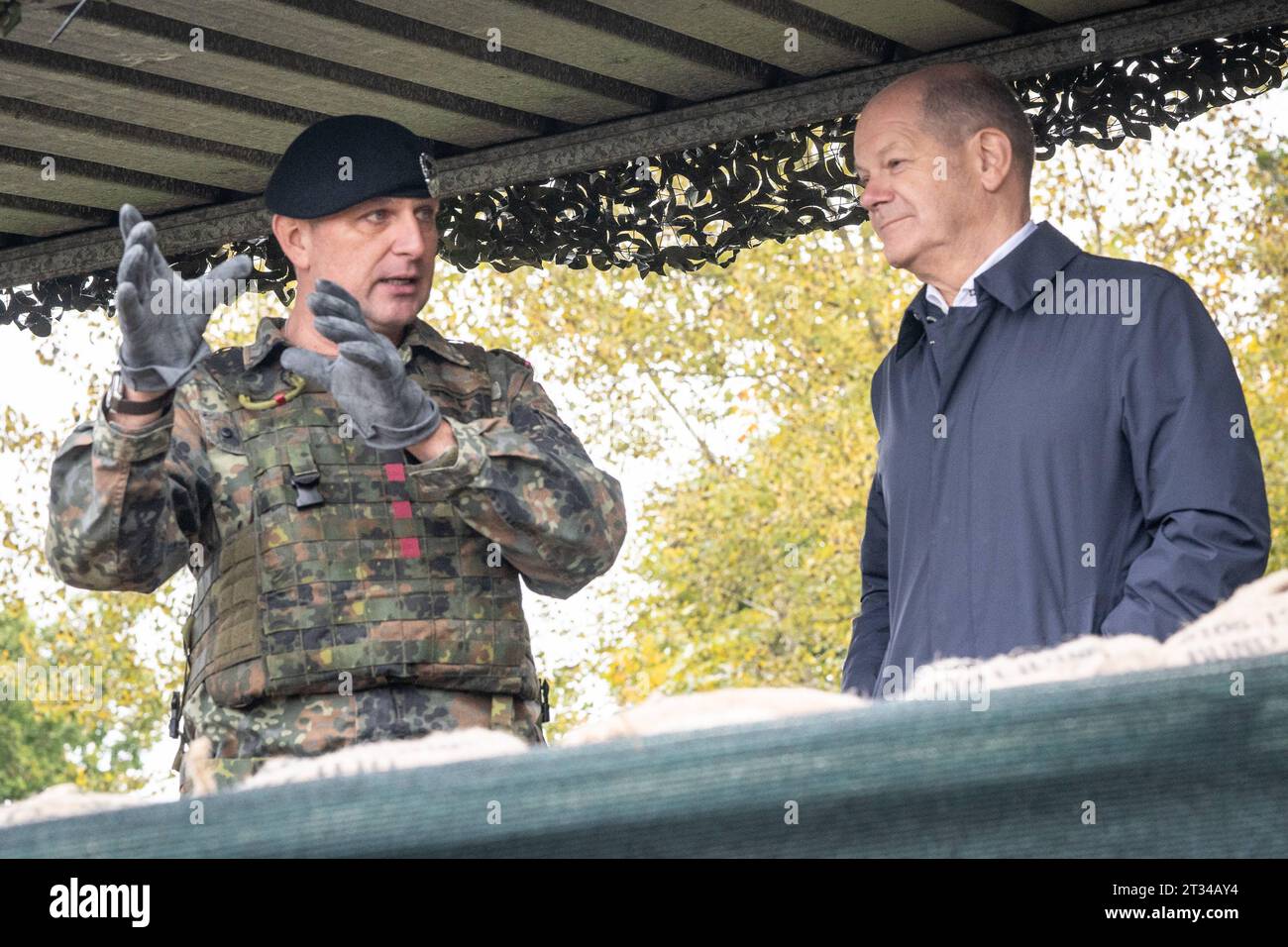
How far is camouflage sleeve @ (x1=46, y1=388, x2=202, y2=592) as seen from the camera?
2.39 m

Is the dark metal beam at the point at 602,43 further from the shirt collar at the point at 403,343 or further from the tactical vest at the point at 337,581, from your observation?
the tactical vest at the point at 337,581

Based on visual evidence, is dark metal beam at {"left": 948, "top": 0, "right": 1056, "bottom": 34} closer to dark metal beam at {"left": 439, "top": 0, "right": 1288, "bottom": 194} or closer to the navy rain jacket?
dark metal beam at {"left": 439, "top": 0, "right": 1288, "bottom": 194}

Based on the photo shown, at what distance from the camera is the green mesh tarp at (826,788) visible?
1315 millimetres

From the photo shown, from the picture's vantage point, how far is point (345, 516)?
2.78 meters

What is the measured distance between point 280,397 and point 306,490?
199 millimetres

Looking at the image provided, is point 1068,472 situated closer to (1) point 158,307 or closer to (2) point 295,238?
(1) point 158,307

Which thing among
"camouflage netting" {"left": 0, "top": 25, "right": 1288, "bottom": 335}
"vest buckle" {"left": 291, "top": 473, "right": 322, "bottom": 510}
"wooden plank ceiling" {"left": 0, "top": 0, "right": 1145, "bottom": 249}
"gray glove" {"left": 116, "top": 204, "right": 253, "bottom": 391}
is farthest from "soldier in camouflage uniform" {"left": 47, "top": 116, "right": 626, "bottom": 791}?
"camouflage netting" {"left": 0, "top": 25, "right": 1288, "bottom": 335}

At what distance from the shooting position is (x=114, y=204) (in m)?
3.83

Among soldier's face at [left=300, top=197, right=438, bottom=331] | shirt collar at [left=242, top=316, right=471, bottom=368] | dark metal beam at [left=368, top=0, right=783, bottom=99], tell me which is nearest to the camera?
soldier's face at [left=300, top=197, right=438, bottom=331]

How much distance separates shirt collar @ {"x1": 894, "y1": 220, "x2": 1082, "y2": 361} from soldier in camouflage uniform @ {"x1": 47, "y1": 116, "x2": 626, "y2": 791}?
0.65 meters

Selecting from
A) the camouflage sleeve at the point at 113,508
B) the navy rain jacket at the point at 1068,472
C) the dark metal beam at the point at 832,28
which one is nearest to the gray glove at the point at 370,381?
the camouflage sleeve at the point at 113,508

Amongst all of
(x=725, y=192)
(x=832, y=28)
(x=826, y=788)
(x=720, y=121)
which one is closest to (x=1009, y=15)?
(x=832, y=28)

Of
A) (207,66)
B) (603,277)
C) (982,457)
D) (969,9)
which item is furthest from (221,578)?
(603,277)
